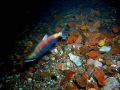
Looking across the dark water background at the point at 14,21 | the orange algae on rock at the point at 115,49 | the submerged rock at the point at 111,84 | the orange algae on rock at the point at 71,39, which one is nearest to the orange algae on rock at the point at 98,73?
the submerged rock at the point at 111,84

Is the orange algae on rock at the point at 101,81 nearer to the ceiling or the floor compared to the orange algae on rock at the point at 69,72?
nearer to the floor

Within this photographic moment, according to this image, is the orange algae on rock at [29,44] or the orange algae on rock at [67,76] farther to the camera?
the orange algae on rock at [29,44]

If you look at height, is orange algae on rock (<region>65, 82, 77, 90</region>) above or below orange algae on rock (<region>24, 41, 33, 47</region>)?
below

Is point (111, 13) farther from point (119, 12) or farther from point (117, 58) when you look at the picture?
point (117, 58)

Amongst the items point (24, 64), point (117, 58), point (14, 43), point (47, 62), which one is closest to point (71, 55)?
point (47, 62)

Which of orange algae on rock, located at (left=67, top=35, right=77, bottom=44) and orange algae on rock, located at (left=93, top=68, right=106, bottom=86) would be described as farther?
orange algae on rock, located at (left=67, top=35, right=77, bottom=44)

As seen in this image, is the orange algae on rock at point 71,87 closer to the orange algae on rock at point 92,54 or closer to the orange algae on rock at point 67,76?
the orange algae on rock at point 67,76

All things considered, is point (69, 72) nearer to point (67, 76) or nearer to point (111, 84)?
point (67, 76)

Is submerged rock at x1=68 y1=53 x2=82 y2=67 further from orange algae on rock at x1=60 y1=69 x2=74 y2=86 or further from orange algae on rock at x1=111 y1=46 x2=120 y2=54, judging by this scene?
orange algae on rock at x1=111 y1=46 x2=120 y2=54

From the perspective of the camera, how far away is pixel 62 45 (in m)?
4.12

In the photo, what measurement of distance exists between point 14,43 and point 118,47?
17.5 ft

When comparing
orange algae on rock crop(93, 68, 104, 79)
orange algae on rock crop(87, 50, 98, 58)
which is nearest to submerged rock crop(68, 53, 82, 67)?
orange algae on rock crop(87, 50, 98, 58)

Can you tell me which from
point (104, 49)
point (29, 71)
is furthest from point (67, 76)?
point (104, 49)

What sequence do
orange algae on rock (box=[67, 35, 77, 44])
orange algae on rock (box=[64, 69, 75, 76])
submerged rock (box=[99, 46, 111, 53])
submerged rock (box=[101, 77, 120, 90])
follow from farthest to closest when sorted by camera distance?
orange algae on rock (box=[67, 35, 77, 44]) → submerged rock (box=[99, 46, 111, 53]) → orange algae on rock (box=[64, 69, 75, 76]) → submerged rock (box=[101, 77, 120, 90])
